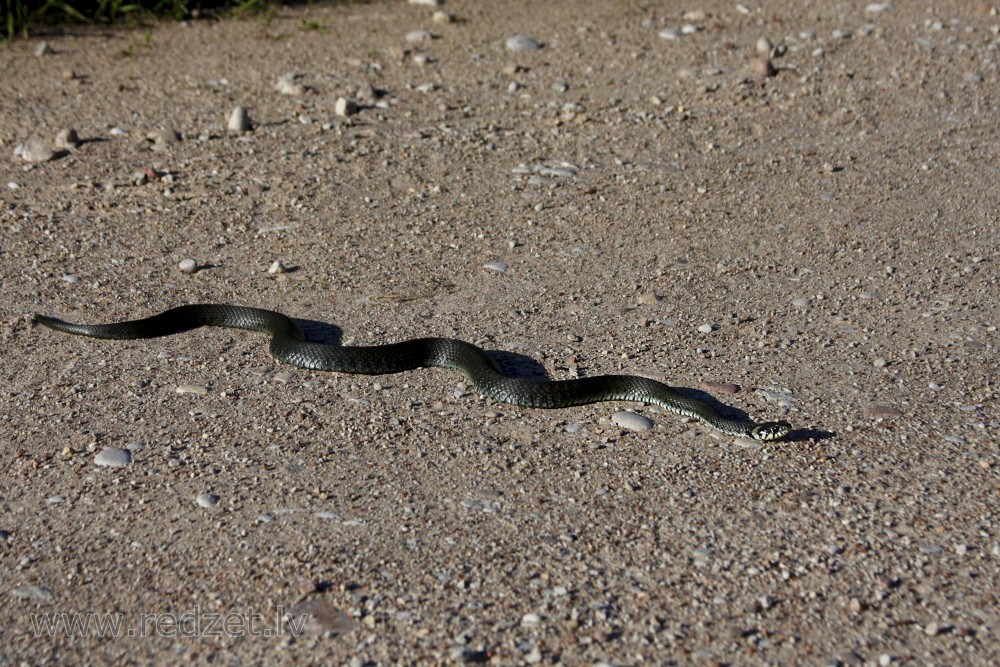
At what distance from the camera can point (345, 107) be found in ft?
30.1

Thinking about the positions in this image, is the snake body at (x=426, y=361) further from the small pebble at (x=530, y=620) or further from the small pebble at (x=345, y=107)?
the small pebble at (x=345, y=107)

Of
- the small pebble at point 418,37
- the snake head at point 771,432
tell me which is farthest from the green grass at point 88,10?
the snake head at point 771,432

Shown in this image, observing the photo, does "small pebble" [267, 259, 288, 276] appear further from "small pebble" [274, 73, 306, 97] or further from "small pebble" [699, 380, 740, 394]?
"small pebble" [699, 380, 740, 394]

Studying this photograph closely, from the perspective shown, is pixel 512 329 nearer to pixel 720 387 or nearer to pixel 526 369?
pixel 526 369

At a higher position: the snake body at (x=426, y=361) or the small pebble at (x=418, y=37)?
the snake body at (x=426, y=361)

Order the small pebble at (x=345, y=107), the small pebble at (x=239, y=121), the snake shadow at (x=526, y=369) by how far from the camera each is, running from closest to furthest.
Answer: the snake shadow at (x=526, y=369)
the small pebble at (x=239, y=121)
the small pebble at (x=345, y=107)

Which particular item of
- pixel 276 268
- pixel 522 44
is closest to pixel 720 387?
pixel 276 268

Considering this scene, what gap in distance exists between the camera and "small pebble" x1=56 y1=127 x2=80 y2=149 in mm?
8625

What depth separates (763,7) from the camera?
1143 centimetres

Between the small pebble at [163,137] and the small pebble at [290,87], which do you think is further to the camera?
the small pebble at [290,87]

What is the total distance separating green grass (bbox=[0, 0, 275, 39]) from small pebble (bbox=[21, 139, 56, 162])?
2341 mm

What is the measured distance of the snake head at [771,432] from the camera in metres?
5.30

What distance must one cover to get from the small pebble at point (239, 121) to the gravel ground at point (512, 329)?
82mm

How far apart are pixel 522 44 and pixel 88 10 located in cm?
414
